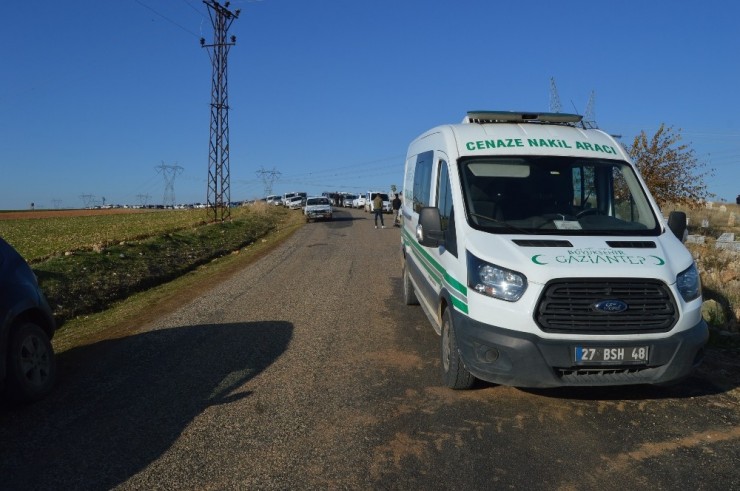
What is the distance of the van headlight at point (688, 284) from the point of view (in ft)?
14.9

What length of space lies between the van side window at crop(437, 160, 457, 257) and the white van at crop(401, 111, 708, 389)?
0.02 m

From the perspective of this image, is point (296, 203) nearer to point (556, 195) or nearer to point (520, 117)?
point (520, 117)

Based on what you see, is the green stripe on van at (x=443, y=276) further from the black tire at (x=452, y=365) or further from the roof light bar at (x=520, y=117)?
the roof light bar at (x=520, y=117)

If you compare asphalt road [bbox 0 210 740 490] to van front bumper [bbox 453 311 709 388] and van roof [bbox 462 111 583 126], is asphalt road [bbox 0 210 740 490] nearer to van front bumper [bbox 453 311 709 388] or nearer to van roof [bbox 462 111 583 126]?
van front bumper [bbox 453 311 709 388]

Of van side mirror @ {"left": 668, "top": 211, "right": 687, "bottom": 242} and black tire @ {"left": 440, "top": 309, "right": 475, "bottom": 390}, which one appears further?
van side mirror @ {"left": 668, "top": 211, "right": 687, "bottom": 242}

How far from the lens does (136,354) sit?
6.70 meters

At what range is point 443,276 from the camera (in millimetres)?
5621

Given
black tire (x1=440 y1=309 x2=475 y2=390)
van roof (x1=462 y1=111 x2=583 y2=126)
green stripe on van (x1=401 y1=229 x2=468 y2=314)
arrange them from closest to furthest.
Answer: green stripe on van (x1=401 y1=229 x2=468 y2=314) → black tire (x1=440 y1=309 x2=475 y2=390) → van roof (x1=462 y1=111 x2=583 y2=126)

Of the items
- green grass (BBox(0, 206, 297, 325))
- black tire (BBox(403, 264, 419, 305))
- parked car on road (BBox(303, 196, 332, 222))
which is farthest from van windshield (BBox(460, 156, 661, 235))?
parked car on road (BBox(303, 196, 332, 222))

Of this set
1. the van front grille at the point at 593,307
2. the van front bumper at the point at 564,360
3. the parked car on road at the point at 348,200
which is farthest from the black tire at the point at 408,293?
the parked car on road at the point at 348,200

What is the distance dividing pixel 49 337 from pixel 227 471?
3.13 meters

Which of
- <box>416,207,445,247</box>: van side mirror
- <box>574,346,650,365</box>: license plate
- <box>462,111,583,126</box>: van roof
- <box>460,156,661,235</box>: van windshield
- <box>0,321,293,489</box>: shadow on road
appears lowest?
<box>0,321,293,489</box>: shadow on road

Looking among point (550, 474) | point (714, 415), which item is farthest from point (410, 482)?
point (714, 415)

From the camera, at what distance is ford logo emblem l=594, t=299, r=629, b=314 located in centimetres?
439
